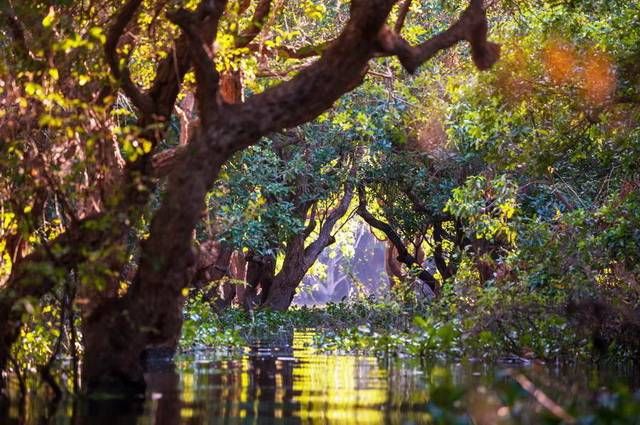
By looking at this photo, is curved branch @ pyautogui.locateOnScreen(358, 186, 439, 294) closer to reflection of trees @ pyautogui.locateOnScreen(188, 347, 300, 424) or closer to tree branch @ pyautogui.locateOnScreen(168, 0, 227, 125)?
reflection of trees @ pyautogui.locateOnScreen(188, 347, 300, 424)

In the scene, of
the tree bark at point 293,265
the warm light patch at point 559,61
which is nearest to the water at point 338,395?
the warm light patch at point 559,61

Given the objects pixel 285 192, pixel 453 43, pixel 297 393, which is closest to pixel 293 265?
pixel 285 192

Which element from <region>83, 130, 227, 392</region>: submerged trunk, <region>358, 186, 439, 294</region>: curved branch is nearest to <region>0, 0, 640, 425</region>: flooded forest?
<region>83, 130, 227, 392</region>: submerged trunk

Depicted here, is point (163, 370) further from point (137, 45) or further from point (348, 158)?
point (348, 158)

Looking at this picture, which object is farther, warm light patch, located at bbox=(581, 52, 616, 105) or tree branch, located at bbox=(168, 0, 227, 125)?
warm light patch, located at bbox=(581, 52, 616, 105)

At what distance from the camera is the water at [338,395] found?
314 inches

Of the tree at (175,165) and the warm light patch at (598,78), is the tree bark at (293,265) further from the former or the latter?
the tree at (175,165)

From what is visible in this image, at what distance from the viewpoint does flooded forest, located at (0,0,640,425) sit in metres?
9.13

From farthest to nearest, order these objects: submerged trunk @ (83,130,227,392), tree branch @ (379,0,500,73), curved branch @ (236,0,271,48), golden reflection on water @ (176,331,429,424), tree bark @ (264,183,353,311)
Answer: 1. tree bark @ (264,183,353,311)
2. curved branch @ (236,0,271,48)
3. tree branch @ (379,0,500,73)
4. submerged trunk @ (83,130,227,392)
5. golden reflection on water @ (176,331,429,424)

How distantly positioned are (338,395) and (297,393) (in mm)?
462

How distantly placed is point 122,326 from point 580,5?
1055 centimetres

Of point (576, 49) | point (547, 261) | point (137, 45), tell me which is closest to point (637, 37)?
point (576, 49)

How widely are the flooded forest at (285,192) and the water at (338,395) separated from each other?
5 cm

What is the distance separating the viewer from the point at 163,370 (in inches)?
552
